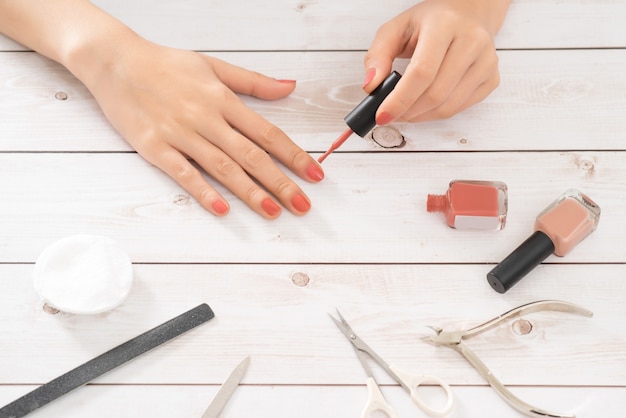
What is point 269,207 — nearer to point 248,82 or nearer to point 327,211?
point 327,211

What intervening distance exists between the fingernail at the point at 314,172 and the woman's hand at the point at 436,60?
0.10m

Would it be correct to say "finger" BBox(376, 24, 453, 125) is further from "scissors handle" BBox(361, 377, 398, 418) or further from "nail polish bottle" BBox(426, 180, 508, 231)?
"scissors handle" BBox(361, 377, 398, 418)

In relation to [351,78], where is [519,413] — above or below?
below

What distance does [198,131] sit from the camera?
0.86 metres

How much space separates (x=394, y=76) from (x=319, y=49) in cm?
19

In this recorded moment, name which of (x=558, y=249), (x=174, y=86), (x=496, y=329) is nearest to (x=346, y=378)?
(x=496, y=329)

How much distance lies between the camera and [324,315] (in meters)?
0.79

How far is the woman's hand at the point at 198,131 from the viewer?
33.4 inches

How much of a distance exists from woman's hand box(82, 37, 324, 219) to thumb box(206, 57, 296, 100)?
2 centimetres

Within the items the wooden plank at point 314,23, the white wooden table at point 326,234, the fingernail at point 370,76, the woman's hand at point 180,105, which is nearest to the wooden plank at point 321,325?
the white wooden table at point 326,234

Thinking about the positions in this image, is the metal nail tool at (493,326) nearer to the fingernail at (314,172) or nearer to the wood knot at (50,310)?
the fingernail at (314,172)

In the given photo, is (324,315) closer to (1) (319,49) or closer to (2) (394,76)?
(2) (394,76)

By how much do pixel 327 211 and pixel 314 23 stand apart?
31 centimetres

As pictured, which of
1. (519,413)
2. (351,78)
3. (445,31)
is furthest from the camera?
(351,78)
